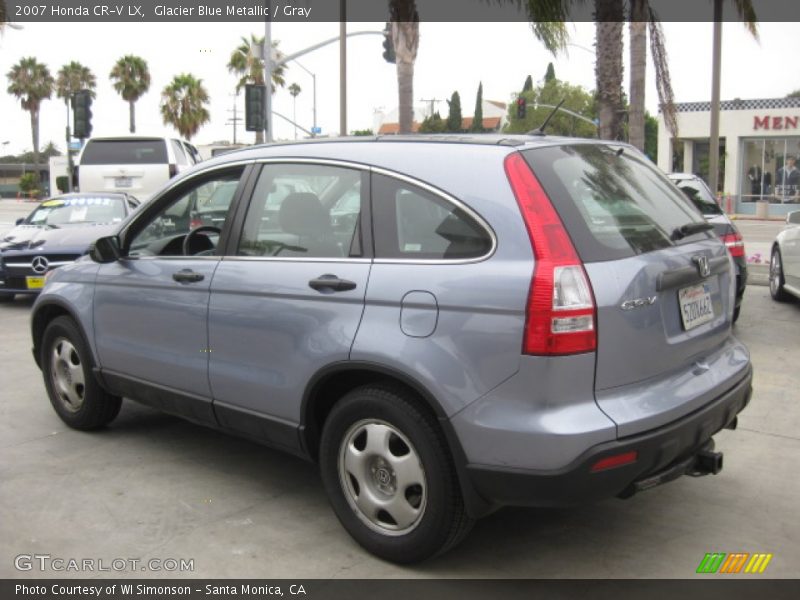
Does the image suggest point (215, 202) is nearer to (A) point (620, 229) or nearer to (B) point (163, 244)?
(B) point (163, 244)

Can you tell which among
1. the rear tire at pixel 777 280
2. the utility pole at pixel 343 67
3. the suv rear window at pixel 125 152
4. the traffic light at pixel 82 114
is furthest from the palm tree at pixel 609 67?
the traffic light at pixel 82 114

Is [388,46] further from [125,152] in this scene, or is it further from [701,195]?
[701,195]

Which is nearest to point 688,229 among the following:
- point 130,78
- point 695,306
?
point 695,306

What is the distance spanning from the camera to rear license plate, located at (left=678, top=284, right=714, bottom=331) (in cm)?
355

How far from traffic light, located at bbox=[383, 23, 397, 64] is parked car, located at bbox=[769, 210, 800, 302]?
987 centimetres

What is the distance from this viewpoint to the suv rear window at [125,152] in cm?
1656

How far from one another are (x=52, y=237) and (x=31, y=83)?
196 ft

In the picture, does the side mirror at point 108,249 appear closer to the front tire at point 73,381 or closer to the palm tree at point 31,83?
the front tire at point 73,381

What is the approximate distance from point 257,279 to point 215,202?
810 millimetres

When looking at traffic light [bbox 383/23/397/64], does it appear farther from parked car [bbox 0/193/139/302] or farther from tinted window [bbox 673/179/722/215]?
tinted window [bbox 673/179/722/215]

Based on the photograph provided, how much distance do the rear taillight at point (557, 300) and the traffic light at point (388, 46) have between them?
15390 mm

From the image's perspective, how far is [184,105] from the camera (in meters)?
58.1

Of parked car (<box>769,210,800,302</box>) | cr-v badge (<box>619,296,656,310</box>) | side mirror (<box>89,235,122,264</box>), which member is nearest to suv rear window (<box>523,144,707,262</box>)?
cr-v badge (<box>619,296,656,310</box>)

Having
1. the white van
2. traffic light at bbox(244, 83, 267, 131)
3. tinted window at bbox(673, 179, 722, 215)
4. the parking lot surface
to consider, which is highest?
traffic light at bbox(244, 83, 267, 131)
